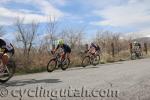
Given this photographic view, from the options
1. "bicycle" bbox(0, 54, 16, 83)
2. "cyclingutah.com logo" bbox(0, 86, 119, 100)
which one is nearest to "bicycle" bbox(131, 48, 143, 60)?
"bicycle" bbox(0, 54, 16, 83)

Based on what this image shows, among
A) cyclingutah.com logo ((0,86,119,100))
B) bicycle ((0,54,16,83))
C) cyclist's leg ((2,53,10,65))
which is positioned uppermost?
cyclist's leg ((2,53,10,65))

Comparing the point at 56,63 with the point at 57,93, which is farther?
the point at 56,63

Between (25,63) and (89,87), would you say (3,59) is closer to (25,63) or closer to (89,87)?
(89,87)

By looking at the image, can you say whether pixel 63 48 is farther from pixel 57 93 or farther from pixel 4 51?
pixel 57 93

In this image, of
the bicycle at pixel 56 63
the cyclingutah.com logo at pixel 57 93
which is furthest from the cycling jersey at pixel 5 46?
the bicycle at pixel 56 63

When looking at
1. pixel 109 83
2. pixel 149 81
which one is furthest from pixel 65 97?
pixel 149 81

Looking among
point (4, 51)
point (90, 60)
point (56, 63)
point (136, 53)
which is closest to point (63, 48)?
point (56, 63)

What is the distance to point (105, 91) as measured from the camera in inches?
398

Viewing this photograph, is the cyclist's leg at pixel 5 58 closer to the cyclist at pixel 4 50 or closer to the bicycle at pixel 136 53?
the cyclist at pixel 4 50

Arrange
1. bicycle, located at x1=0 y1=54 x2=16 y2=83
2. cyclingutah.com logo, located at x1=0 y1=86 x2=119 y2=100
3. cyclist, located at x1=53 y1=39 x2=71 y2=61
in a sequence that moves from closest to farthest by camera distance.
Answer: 1. cyclingutah.com logo, located at x1=0 y1=86 x2=119 y2=100
2. bicycle, located at x1=0 y1=54 x2=16 y2=83
3. cyclist, located at x1=53 y1=39 x2=71 y2=61

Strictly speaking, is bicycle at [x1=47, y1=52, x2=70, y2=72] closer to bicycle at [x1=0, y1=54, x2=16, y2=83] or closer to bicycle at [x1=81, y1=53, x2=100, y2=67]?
bicycle at [x1=81, y1=53, x2=100, y2=67]

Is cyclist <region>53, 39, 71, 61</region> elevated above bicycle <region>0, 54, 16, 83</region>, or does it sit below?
above

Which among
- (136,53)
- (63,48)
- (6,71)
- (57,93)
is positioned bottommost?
(57,93)

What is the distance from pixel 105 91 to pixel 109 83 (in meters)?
1.91
